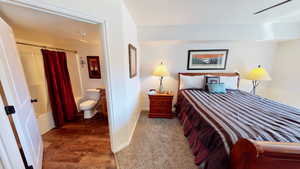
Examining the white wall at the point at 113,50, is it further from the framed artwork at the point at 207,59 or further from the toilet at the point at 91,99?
the framed artwork at the point at 207,59

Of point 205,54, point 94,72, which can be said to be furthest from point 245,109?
point 94,72

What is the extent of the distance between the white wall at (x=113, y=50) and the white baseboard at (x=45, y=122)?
1.60 m

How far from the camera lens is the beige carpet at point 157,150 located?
1438mm

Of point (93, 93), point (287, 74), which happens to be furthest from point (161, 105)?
point (287, 74)

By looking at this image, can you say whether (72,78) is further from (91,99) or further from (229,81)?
(229,81)

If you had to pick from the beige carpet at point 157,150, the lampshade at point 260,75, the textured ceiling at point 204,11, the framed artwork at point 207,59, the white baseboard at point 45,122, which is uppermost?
the textured ceiling at point 204,11

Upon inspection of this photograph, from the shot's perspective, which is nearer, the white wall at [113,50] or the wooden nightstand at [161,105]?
the white wall at [113,50]

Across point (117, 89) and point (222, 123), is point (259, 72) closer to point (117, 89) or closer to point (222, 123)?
point (222, 123)

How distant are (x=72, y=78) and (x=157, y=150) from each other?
2.95 metres

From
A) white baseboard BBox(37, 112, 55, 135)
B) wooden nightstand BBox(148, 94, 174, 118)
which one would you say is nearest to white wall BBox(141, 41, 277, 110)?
wooden nightstand BBox(148, 94, 174, 118)

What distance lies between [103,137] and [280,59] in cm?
461

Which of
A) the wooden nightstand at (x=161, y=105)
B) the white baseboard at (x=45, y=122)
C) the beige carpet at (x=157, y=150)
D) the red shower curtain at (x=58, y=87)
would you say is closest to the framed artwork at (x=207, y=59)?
the wooden nightstand at (x=161, y=105)

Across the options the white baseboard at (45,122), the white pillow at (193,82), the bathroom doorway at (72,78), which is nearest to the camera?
the bathroom doorway at (72,78)

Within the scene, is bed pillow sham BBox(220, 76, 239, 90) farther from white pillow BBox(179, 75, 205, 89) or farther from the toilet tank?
the toilet tank
